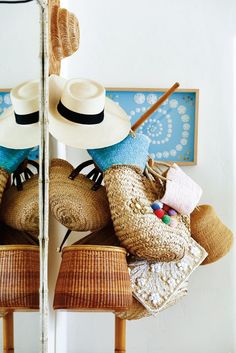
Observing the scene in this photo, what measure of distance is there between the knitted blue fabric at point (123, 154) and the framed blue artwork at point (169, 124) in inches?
18.8

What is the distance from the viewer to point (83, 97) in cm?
168

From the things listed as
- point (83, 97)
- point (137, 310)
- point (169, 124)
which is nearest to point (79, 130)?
point (83, 97)

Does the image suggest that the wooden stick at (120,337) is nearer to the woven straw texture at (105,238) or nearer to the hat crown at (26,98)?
the woven straw texture at (105,238)

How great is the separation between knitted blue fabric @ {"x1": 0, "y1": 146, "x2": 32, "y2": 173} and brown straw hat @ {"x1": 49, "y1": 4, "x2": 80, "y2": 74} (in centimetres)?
29

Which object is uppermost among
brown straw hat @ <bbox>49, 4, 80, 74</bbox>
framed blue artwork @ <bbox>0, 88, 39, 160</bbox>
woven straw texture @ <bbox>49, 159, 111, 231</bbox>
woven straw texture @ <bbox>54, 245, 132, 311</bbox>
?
brown straw hat @ <bbox>49, 4, 80, 74</bbox>

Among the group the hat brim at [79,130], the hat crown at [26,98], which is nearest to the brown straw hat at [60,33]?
the hat brim at [79,130]

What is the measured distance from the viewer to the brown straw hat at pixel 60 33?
177 cm

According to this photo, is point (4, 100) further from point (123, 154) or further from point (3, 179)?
point (123, 154)

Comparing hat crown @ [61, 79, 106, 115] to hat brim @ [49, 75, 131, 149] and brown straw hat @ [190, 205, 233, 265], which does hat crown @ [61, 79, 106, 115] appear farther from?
brown straw hat @ [190, 205, 233, 265]

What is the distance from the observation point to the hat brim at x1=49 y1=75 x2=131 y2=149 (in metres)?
1.67

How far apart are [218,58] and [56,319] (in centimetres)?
107

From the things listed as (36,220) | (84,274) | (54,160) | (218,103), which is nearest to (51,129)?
(54,160)

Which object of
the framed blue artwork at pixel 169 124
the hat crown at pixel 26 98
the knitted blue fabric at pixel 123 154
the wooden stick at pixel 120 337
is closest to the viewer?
the hat crown at pixel 26 98

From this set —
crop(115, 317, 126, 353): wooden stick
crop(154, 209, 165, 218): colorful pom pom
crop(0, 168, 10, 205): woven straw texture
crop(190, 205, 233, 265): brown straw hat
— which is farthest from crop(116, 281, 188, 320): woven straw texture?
crop(0, 168, 10, 205): woven straw texture
